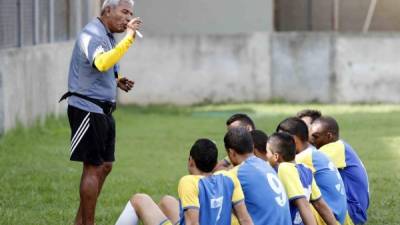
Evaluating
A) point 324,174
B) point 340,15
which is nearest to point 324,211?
point 324,174

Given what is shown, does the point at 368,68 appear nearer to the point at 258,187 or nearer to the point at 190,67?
the point at 190,67

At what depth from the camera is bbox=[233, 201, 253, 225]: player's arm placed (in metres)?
7.24

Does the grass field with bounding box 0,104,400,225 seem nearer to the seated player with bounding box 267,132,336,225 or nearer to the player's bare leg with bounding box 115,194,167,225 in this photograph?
the player's bare leg with bounding box 115,194,167,225

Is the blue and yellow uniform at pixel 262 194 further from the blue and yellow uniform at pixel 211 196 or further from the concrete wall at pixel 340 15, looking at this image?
the concrete wall at pixel 340 15

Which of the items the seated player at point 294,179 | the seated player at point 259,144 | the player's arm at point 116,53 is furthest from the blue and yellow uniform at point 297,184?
the player's arm at point 116,53

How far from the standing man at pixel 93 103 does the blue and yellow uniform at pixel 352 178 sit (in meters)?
1.69

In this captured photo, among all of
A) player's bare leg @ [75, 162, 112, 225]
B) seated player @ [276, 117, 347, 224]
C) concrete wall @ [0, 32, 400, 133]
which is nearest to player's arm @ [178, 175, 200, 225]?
seated player @ [276, 117, 347, 224]

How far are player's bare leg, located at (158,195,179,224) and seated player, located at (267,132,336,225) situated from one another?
88cm

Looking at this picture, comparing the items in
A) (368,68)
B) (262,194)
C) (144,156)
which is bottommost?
(144,156)

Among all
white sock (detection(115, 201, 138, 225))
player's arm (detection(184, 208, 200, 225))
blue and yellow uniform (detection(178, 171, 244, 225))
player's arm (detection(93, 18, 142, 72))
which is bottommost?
white sock (detection(115, 201, 138, 225))

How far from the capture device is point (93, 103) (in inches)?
356

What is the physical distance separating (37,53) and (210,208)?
1090 cm

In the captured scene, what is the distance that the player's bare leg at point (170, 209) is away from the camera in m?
8.58

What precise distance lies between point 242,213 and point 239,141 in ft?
1.59
